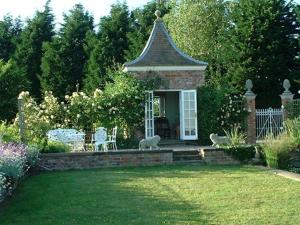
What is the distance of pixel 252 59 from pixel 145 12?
9947mm

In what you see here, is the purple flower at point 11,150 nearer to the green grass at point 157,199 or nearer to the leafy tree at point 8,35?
the green grass at point 157,199

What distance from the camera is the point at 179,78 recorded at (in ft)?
69.1

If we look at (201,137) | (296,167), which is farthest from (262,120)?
(296,167)

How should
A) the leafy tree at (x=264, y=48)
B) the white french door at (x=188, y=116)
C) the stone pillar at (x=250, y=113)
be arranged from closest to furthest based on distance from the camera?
the white french door at (x=188, y=116) < the stone pillar at (x=250, y=113) < the leafy tree at (x=264, y=48)

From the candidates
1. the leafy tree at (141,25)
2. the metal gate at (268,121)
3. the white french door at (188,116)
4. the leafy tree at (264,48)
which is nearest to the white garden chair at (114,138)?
the white french door at (188,116)

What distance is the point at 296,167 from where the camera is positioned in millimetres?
16172

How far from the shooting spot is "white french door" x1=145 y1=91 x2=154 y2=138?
20.7m

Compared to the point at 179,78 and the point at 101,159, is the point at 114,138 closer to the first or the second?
the point at 101,159

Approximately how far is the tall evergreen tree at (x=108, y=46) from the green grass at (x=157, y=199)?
19.4 m

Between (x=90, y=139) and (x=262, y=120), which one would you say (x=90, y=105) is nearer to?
(x=90, y=139)

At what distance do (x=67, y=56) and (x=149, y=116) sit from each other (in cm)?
1546

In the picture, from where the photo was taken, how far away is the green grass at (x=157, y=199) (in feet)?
25.5

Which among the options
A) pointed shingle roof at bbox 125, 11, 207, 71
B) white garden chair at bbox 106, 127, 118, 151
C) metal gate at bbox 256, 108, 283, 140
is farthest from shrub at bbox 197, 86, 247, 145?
white garden chair at bbox 106, 127, 118, 151

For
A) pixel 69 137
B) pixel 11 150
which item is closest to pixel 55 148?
pixel 69 137
